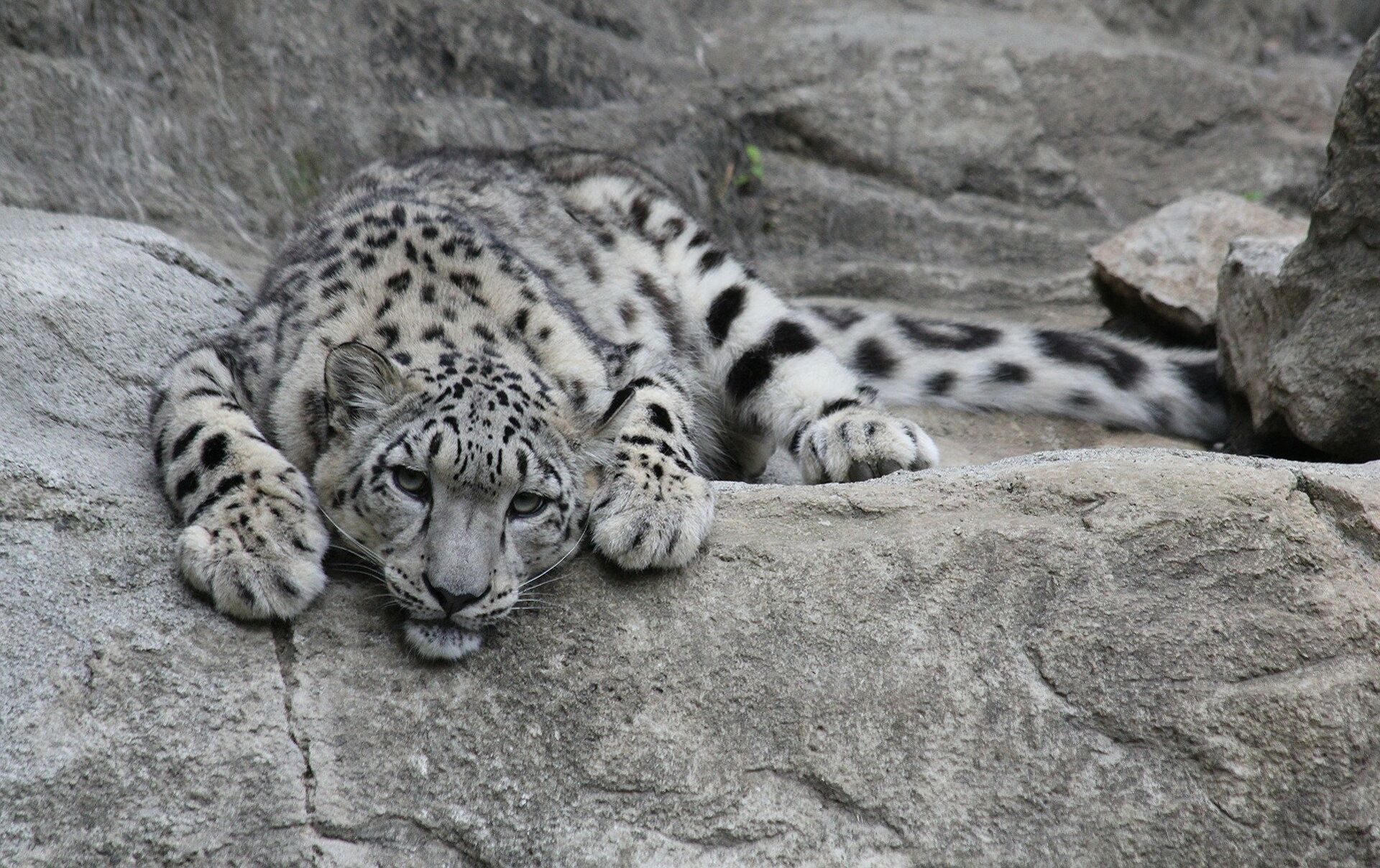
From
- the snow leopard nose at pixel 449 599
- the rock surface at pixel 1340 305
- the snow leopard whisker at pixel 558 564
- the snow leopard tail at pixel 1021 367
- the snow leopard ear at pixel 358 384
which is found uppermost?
the rock surface at pixel 1340 305

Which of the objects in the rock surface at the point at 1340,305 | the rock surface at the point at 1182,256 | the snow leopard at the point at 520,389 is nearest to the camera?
the snow leopard at the point at 520,389

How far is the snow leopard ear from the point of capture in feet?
10.4

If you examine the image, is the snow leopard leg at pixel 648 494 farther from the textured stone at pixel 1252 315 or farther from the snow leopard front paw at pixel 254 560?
the textured stone at pixel 1252 315

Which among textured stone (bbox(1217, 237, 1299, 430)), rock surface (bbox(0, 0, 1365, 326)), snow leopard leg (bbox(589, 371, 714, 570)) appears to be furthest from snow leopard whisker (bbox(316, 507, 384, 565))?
textured stone (bbox(1217, 237, 1299, 430))

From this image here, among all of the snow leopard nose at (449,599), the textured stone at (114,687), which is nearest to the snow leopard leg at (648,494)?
the snow leopard nose at (449,599)

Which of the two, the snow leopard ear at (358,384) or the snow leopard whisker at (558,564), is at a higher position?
the snow leopard ear at (358,384)

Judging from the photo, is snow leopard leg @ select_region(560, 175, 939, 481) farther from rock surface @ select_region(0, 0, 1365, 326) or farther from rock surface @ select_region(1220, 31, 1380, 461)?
rock surface @ select_region(0, 0, 1365, 326)

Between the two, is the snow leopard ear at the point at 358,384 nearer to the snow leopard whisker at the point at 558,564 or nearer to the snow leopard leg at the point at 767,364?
the snow leopard whisker at the point at 558,564

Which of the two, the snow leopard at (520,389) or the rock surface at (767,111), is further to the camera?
the rock surface at (767,111)

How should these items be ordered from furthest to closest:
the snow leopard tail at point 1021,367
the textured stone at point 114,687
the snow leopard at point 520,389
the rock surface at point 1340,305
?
the snow leopard tail at point 1021,367, the rock surface at point 1340,305, the snow leopard at point 520,389, the textured stone at point 114,687

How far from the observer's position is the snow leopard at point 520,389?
9.85 feet

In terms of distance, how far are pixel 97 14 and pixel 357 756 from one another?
4.49 metres

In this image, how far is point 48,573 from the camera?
9.14 feet

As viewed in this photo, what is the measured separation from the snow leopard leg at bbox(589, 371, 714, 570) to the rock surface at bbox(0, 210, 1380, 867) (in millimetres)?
85
